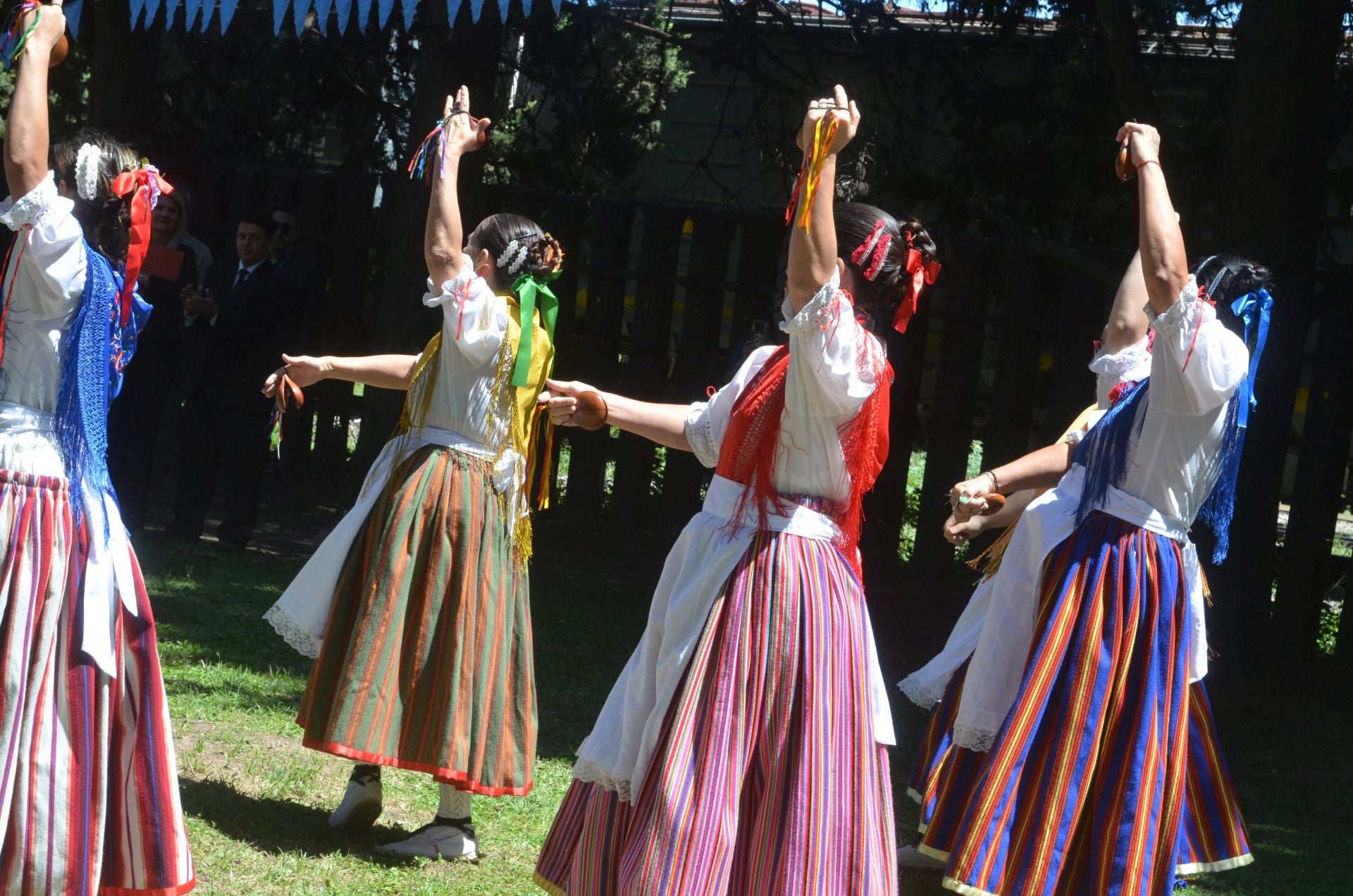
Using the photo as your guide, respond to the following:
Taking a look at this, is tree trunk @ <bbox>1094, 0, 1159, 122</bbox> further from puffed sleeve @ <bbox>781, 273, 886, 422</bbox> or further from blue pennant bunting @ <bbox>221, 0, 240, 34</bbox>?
puffed sleeve @ <bbox>781, 273, 886, 422</bbox>

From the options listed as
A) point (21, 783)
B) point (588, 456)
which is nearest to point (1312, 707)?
point (588, 456)

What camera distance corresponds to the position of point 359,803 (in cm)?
418

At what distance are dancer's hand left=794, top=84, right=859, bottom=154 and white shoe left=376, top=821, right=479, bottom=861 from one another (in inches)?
86.0

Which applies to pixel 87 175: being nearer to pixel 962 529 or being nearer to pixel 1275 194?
pixel 962 529

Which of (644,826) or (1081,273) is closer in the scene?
(644,826)

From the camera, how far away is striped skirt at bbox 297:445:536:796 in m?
3.97

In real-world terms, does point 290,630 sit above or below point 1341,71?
below

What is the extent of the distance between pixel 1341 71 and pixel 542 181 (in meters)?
4.89

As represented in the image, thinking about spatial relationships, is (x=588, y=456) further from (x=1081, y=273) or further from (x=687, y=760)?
(x=687, y=760)

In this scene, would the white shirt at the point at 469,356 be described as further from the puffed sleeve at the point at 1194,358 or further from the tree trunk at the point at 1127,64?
the tree trunk at the point at 1127,64

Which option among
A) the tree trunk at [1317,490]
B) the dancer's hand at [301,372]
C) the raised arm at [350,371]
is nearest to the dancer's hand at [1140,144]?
the raised arm at [350,371]

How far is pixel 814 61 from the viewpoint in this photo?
30.7 ft

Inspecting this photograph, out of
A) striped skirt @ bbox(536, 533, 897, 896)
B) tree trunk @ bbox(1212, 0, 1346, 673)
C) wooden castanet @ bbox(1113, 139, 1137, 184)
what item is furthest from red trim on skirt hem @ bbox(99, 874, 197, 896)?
tree trunk @ bbox(1212, 0, 1346, 673)

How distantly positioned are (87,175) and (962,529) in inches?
83.5
